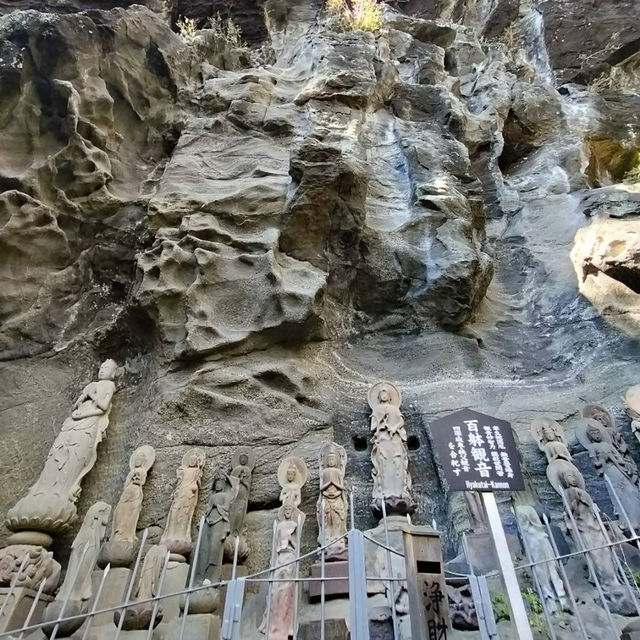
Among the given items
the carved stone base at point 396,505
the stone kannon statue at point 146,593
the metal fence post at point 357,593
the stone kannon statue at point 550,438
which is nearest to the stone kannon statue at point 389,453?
the carved stone base at point 396,505

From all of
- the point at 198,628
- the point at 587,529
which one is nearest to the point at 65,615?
the point at 198,628

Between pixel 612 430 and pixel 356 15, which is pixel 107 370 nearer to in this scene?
pixel 612 430

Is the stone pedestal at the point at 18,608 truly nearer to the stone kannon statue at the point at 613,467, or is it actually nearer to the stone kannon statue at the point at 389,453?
the stone kannon statue at the point at 389,453

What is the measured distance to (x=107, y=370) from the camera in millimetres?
5988

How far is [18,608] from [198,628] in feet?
5.36

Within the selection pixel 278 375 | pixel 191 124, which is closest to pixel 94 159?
pixel 191 124

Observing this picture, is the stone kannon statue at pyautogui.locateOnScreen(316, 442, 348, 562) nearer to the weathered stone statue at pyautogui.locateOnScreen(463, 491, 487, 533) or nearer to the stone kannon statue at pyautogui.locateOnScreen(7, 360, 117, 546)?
the weathered stone statue at pyautogui.locateOnScreen(463, 491, 487, 533)

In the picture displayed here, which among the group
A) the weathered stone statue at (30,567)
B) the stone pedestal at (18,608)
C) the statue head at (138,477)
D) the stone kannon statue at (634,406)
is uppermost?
the stone kannon statue at (634,406)

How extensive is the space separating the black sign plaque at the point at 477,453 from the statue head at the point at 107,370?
419cm

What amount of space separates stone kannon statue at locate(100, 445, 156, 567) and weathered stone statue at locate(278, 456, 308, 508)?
1288mm

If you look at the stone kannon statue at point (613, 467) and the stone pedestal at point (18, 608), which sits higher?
the stone kannon statue at point (613, 467)

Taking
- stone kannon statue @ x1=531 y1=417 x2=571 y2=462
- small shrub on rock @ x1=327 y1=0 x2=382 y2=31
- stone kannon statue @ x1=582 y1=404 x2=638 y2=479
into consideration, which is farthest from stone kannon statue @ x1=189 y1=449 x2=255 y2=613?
small shrub on rock @ x1=327 y1=0 x2=382 y2=31

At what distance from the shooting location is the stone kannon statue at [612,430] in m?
4.78

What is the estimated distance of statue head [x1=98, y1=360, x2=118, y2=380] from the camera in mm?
5945
